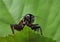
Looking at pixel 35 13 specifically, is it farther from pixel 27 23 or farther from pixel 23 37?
pixel 23 37

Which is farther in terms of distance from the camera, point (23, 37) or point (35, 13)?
point (35, 13)

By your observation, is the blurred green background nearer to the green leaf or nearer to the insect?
the insect

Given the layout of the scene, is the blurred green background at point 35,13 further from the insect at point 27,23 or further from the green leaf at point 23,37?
the green leaf at point 23,37

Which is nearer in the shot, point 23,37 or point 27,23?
point 23,37

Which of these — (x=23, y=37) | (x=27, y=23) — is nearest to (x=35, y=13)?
(x=27, y=23)

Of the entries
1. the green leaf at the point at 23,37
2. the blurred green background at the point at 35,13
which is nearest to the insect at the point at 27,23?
the blurred green background at the point at 35,13

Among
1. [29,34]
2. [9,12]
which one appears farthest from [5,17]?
[29,34]

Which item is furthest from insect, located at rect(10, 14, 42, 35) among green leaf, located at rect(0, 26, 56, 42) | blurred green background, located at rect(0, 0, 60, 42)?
green leaf, located at rect(0, 26, 56, 42)

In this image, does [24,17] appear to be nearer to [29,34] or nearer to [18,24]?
[18,24]
